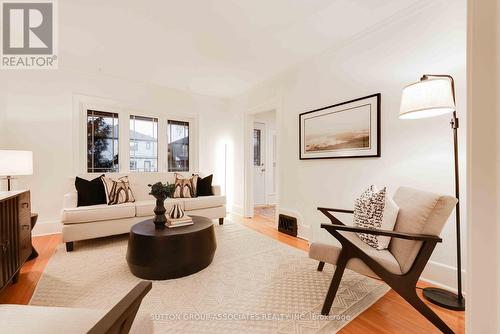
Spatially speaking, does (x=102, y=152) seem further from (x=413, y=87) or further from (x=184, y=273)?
(x=413, y=87)

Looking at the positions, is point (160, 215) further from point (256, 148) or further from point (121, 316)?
point (256, 148)

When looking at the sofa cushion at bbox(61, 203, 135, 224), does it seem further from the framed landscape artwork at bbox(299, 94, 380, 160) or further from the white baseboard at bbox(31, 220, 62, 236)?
the framed landscape artwork at bbox(299, 94, 380, 160)

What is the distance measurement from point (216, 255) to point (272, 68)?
280cm

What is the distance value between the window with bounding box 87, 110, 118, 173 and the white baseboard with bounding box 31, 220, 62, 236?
91 cm

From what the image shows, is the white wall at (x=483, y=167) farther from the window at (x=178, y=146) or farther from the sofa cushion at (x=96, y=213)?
the window at (x=178, y=146)

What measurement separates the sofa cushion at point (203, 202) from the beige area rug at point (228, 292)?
1.12 metres

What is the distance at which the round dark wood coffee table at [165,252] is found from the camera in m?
1.90

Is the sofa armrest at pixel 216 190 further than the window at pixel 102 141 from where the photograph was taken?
Yes

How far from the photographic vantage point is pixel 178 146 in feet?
15.2

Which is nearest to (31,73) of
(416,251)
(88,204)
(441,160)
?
(88,204)

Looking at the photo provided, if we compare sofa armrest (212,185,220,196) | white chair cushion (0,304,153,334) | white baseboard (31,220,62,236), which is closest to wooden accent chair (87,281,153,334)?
white chair cushion (0,304,153,334)

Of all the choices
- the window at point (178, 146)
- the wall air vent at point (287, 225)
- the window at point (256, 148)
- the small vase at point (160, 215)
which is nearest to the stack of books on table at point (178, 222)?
the small vase at point (160, 215)

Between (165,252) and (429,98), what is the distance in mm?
2374

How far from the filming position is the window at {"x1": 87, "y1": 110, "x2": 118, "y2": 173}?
145 inches
